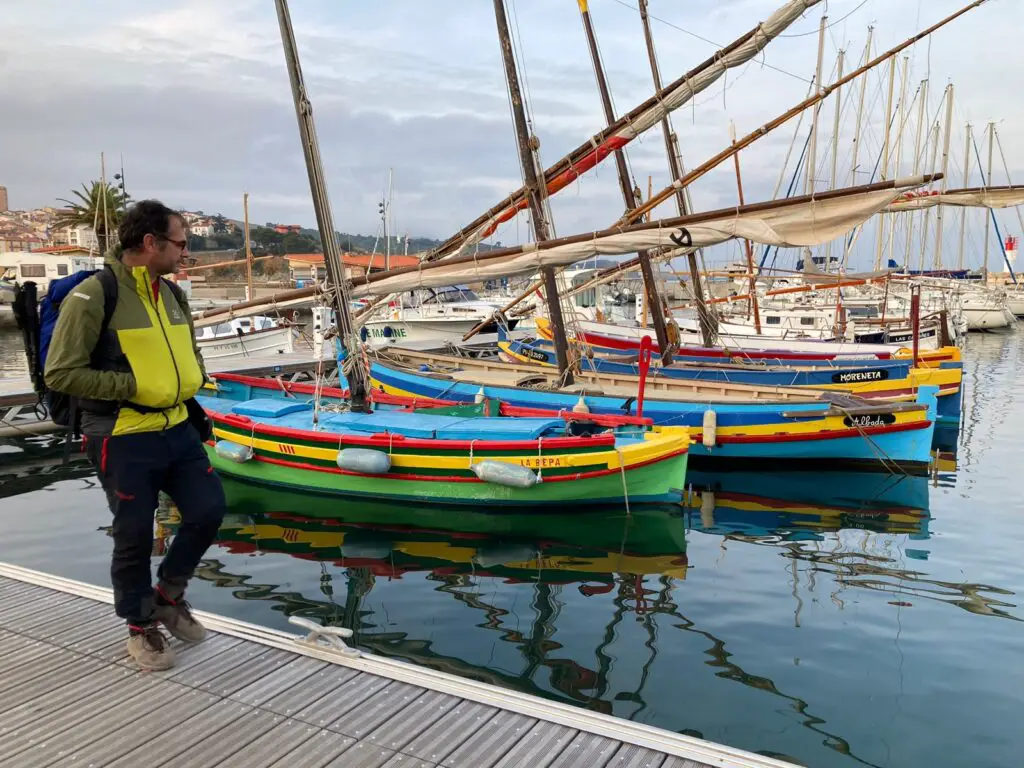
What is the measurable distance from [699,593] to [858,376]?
11538 millimetres

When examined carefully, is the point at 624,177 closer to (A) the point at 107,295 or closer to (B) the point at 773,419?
(B) the point at 773,419

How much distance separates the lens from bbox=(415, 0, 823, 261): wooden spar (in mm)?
12680

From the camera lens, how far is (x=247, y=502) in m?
12.2

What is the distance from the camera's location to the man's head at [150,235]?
428 cm

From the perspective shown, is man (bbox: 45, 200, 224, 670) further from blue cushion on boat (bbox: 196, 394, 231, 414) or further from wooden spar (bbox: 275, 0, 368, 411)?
blue cushion on boat (bbox: 196, 394, 231, 414)

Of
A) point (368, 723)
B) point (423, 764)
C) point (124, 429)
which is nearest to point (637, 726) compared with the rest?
point (423, 764)

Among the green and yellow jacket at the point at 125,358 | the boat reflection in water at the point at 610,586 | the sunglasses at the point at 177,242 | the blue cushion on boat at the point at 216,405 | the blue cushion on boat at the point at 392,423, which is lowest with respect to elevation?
the boat reflection in water at the point at 610,586

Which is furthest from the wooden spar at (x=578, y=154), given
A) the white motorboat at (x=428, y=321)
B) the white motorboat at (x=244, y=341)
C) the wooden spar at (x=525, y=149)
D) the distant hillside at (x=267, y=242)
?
the distant hillside at (x=267, y=242)

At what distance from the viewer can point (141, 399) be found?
4.15 metres

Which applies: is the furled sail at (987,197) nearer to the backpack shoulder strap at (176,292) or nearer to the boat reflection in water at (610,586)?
the boat reflection in water at (610,586)

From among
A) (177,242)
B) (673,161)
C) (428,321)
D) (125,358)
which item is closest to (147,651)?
(125,358)

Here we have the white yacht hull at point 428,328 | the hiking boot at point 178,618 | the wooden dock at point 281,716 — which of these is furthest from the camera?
the white yacht hull at point 428,328

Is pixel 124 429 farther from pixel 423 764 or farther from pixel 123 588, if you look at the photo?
pixel 423 764

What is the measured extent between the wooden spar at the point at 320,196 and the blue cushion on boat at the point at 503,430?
235 cm
